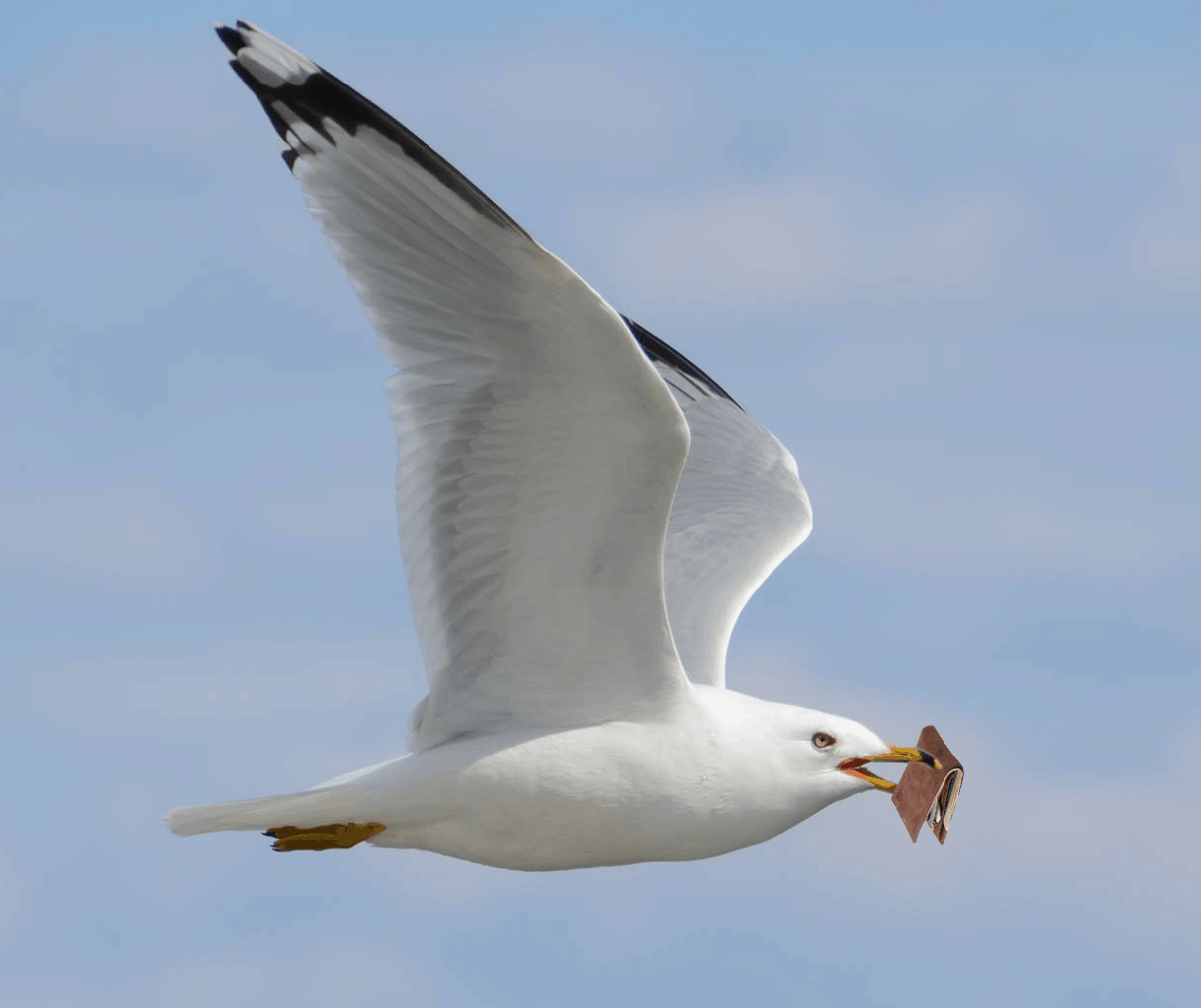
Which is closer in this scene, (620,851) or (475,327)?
(475,327)

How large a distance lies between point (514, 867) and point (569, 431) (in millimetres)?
2374

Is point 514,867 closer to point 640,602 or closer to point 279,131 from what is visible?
point 640,602

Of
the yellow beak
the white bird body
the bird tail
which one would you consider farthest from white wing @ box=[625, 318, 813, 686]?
the bird tail

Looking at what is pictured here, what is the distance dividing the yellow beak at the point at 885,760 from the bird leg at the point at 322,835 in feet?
7.59

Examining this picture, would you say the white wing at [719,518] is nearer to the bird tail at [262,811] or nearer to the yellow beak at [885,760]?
the yellow beak at [885,760]

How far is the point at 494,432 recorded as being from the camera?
9.59 metres

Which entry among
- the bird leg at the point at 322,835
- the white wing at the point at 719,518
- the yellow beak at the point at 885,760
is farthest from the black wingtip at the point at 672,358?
the bird leg at the point at 322,835

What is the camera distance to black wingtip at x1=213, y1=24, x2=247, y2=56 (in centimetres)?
917

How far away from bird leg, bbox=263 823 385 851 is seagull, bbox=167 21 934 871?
0.04 feet

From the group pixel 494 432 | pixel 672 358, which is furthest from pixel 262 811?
pixel 672 358

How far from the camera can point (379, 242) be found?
9.27 m

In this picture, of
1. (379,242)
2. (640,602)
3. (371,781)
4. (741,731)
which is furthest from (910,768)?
(379,242)

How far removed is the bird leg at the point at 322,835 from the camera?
410 inches

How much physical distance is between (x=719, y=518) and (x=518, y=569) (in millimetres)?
3511
